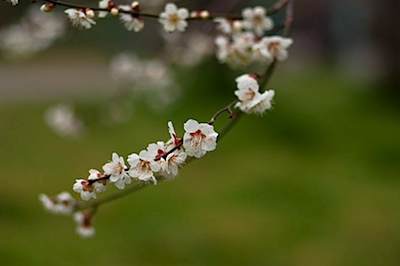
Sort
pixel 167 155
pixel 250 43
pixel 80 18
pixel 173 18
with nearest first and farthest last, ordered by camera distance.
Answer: pixel 167 155
pixel 80 18
pixel 173 18
pixel 250 43

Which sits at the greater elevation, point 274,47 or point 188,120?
point 274,47

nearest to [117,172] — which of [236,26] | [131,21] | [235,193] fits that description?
[131,21]

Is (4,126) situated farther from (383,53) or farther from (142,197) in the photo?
(383,53)

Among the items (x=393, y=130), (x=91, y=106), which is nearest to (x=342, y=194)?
(x=393, y=130)

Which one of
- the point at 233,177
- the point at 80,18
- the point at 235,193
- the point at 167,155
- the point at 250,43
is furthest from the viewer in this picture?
the point at 233,177

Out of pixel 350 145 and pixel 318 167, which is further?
pixel 350 145

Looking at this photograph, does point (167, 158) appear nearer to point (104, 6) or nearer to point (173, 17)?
point (104, 6)

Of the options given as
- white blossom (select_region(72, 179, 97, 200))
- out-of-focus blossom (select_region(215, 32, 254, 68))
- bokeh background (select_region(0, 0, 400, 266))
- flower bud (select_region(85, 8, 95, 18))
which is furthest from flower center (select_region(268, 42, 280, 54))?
bokeh background (select_region(0, 0, 400, 266))

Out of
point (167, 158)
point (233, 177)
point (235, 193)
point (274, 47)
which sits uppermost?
point (233, 177)

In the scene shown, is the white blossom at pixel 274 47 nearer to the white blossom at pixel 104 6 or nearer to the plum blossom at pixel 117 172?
the white blossom at pixel 104 6
